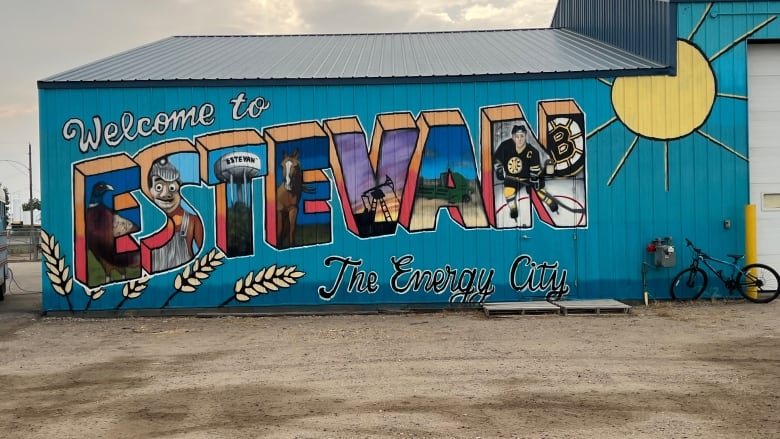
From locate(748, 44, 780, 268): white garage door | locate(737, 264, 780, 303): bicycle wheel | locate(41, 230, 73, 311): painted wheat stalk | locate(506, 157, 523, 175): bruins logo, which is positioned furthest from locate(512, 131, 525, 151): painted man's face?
locate(41, 230, 73, 311): painted wheat stalk

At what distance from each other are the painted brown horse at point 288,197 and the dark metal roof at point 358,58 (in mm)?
1560

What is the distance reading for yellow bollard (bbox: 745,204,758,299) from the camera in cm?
1380

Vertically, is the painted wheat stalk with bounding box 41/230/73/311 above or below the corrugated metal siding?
below

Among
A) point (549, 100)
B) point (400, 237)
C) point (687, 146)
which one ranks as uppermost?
point (549, 100)

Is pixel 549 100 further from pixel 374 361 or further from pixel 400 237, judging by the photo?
pixel 374 361

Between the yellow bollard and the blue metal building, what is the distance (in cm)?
21

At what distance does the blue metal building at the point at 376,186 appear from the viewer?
545 inches

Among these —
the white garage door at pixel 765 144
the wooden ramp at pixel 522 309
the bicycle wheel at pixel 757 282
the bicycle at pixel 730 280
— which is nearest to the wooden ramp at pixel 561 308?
the wooden ramp at pixel 522 309

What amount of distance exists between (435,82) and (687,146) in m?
4.78

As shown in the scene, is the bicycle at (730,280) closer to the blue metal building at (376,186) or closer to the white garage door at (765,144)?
the blue metal building at (376,186)

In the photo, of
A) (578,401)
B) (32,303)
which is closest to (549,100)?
(578,401)

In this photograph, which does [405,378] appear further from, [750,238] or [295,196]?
[750,238]

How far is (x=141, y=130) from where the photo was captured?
13883mm

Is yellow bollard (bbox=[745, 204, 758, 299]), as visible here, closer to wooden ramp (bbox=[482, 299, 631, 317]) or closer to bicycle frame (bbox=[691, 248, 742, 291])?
bicycle frame (bbox=[691, 248, 742, 291])
